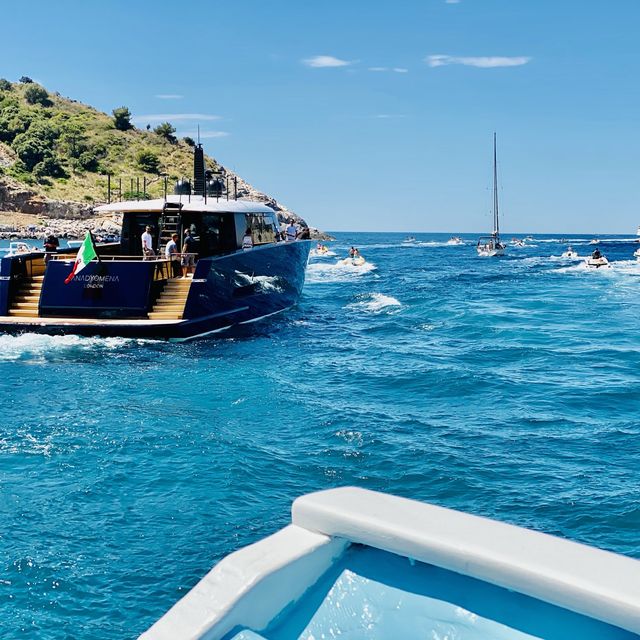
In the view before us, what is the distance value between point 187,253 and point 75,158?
85314 mm

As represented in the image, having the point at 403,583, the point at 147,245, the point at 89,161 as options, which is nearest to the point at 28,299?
the point at 147,245

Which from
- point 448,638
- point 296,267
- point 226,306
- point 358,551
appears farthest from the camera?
point 296,267

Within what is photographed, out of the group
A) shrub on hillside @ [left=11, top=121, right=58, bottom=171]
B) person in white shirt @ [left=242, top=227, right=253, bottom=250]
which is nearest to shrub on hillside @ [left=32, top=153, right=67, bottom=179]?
shrub on hillside @ [left=11, top=121, right=58, bottom=171]

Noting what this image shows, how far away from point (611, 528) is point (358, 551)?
15.2 feet

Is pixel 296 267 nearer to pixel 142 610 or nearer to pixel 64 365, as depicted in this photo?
pixel 64 365

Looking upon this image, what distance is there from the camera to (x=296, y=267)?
23.5 meters

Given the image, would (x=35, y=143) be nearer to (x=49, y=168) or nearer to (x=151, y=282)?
(x=49, y=168)

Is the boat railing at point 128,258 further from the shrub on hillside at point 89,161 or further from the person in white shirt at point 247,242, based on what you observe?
the shrub on hillside at point 89,161

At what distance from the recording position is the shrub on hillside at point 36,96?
122 m

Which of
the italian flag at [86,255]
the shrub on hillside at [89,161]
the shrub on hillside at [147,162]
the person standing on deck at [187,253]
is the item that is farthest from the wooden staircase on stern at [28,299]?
the shrub on hillside at [89,161]

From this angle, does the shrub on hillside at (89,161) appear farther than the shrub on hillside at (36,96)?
No

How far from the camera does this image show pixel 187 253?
18031 millimetres

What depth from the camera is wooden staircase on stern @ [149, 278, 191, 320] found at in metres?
16.5

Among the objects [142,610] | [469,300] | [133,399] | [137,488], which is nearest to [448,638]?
[142,610]
